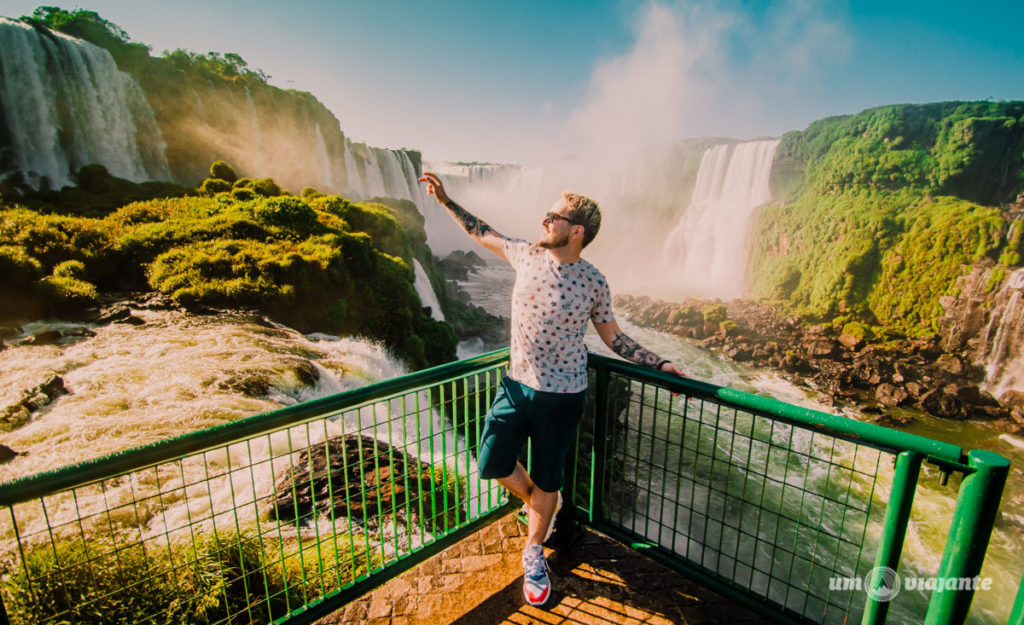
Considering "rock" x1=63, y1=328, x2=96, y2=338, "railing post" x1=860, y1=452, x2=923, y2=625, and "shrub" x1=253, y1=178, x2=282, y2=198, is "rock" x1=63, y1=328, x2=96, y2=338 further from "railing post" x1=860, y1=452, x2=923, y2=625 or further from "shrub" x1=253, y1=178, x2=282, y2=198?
"railing post" x1=860, y1=452, x2=923, y2=625

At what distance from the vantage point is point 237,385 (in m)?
7.78

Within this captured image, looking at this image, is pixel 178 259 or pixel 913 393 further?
pixel 913 393

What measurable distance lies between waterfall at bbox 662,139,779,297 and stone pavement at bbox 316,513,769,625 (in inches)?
1499

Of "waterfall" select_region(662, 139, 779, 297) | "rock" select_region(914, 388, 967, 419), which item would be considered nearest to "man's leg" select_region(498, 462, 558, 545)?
"rock" select_region(914, 388, 967, 419)

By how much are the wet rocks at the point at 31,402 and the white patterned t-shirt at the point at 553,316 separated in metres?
8.60

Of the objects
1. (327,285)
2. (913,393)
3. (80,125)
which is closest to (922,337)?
(913,393)

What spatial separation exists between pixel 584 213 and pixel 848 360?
26046mm

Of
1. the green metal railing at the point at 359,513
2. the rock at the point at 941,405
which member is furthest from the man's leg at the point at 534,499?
the rock at the point at 941,405

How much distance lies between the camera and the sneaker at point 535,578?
2.54 meters

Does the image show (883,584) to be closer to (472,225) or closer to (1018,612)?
(1018,612)

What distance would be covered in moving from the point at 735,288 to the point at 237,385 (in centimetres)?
3783

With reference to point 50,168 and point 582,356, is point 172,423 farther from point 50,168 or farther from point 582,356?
point 50,168

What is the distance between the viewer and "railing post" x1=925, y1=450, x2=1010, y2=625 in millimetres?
1560

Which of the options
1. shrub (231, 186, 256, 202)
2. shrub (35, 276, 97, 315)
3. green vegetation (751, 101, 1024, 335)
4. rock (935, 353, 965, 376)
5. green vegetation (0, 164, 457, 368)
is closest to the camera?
Answer: shrub (35, 276, 97, 315)
